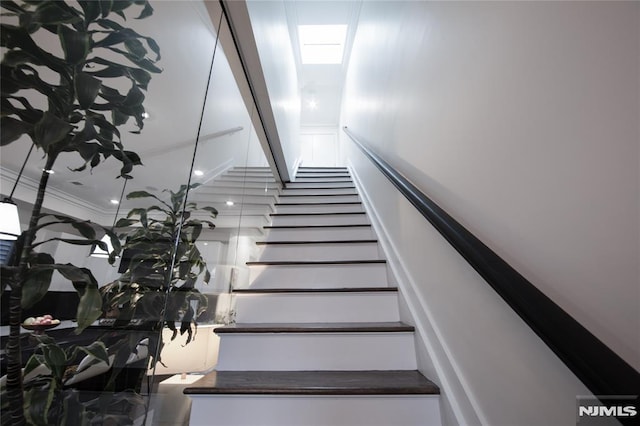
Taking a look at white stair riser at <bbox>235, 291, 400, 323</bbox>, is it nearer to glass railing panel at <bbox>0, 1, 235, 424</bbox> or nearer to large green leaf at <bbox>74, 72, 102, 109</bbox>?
glass railing panel at <bbox>0, 1, 235, 424</bbox>

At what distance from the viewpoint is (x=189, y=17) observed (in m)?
1.18

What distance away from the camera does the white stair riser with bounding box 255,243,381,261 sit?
6.64 ft

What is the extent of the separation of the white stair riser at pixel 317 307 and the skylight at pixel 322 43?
4.60 metres

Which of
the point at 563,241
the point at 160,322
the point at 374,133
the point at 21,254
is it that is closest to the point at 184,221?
the point at 160,322

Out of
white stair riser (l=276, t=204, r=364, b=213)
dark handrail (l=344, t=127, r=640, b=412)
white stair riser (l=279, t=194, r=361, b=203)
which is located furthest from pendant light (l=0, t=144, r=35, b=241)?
white stair riser (l=279, t=194, r=361, b=203)

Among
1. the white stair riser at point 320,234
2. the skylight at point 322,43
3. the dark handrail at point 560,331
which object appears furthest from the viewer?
the skylight at point 322,43

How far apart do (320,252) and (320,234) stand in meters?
0.29

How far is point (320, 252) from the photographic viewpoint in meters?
2.08

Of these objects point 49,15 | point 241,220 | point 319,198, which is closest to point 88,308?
point 49,15

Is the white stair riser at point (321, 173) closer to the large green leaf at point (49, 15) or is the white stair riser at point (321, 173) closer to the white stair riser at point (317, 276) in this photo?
the white stair riser at point (317, 276)

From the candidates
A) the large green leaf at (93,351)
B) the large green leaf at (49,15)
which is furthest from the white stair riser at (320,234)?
the large green leaf at (49,15)

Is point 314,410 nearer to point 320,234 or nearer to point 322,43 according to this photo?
point 320,234

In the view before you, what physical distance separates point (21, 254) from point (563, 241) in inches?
43.7

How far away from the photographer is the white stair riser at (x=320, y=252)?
2.02m
